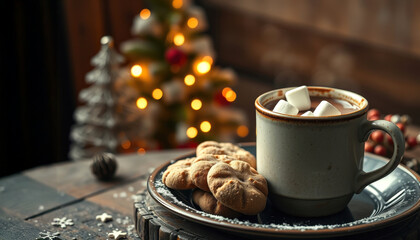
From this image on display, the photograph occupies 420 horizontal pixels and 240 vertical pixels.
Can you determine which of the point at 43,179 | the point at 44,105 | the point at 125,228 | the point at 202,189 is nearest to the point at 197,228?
the point at 202,189

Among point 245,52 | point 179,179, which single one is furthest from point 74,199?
point 245,52

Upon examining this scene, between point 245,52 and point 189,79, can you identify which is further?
point 245,52

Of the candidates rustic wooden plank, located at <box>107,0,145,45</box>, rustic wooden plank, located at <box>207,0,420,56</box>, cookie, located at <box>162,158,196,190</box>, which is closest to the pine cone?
cookie, located at <box>162,158,196,190</box>

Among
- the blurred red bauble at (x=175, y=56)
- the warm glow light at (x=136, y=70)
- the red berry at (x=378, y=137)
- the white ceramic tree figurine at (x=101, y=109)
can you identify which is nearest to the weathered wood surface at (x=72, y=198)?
the red berry at (x=378, y=137)

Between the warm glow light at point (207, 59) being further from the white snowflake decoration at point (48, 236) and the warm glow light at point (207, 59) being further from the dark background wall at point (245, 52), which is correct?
the white snowflake decoration at point (48, 236)

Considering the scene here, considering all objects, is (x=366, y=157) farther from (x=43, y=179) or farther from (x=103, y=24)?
(x=103, y=24)

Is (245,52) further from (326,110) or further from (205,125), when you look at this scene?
(326,110)
